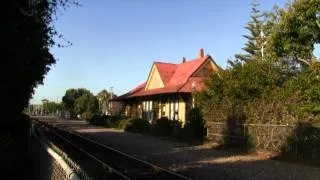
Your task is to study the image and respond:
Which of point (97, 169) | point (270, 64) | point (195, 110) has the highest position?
point (270, 64)

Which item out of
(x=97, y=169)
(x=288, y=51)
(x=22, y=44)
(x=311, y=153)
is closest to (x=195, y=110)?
(x=288, y=51)

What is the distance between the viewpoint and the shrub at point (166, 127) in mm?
39875

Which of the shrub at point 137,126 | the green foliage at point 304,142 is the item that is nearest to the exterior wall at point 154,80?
the shrub at point 137,126

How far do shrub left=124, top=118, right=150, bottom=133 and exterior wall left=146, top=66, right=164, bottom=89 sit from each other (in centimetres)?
768

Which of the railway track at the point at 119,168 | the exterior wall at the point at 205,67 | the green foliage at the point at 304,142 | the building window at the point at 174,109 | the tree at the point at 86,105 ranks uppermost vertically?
the exterior wall at the point at 205,67

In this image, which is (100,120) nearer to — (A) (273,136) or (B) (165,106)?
(B) (165,106)

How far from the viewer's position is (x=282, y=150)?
2289 cm

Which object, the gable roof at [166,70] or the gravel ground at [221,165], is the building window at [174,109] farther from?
the gravel ground at [221,165]

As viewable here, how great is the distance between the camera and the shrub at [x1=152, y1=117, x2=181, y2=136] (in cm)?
3988

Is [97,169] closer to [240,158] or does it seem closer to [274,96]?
[240,158]

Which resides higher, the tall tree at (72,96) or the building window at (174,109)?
the tall tree at (72,96)

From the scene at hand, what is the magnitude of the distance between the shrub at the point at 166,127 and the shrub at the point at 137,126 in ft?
11.8

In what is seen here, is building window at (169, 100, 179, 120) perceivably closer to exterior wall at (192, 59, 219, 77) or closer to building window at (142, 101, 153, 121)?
exterior wall at (192, 59, 219, 77)

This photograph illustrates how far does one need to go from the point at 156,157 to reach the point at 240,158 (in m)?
3.72
